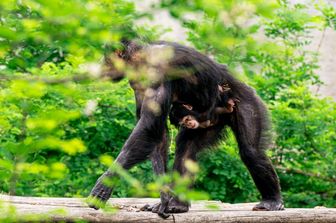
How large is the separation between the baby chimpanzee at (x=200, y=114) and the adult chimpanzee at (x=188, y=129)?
1.3 inches

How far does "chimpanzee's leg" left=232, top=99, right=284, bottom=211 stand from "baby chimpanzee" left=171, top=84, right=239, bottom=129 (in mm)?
96

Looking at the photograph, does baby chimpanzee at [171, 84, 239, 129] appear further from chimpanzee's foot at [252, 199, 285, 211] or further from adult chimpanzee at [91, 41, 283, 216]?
chimpanzee's foot at [252, 199, 285, 211]

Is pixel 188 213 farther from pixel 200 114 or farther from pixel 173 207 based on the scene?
pixel 200 114

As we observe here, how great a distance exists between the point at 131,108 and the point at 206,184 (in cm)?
129

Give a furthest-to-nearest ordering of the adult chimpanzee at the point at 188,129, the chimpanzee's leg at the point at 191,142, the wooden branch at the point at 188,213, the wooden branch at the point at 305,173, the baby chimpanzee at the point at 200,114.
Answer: the wooden branch at the point at 305,173
the chimpanzee's leg at the point at 191,142
the baby chimpanzee at the point at 200,114
the adult chimpanzee at the point at 188,129
the wooden branch at the point at 188,213

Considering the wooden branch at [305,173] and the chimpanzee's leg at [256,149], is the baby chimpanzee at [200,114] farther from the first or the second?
the wooden branch at [305,173]

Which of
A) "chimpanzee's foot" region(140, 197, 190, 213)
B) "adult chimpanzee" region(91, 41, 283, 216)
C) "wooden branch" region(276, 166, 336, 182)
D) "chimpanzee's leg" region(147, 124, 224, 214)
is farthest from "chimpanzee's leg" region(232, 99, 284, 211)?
"wooden branch" region(276, 166, 336, 182)

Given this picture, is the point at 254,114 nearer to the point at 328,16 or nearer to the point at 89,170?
the point at 89,170

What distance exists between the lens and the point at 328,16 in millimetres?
9258

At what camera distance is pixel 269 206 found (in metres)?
5.44

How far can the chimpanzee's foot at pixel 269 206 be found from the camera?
539 cm

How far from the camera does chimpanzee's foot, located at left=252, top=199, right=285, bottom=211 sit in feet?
17.7

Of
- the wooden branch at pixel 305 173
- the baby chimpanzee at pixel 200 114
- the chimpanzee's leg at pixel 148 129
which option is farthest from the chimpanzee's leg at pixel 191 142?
the wooden branch at pixel 305 173

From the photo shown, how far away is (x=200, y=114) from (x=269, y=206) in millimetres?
901
